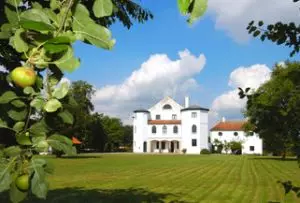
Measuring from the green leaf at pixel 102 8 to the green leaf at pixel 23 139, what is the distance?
33 cm

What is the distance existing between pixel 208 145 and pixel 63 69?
91663 millimetres

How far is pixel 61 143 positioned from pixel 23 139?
0.09 metres

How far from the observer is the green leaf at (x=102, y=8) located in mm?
1018

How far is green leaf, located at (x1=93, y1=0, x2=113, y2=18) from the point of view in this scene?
3.34 feet

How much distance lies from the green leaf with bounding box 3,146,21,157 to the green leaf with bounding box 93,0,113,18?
37 centimetres

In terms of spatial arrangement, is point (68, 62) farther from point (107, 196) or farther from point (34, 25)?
point (107, 196)

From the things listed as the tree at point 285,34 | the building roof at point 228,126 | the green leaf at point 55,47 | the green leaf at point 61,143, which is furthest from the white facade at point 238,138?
the green leaf at point 55,47

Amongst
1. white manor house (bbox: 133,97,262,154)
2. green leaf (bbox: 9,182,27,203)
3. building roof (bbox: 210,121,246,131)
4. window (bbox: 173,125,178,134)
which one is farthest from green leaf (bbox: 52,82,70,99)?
building roof (bbox: 210,121,246,131)

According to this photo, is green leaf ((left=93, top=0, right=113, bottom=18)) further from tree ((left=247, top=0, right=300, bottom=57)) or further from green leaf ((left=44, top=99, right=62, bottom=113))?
tree ((left=247, top=0, right=300, bottom=57))

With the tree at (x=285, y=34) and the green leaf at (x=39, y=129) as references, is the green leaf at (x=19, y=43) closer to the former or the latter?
the green leaf at (x=39, y=129)

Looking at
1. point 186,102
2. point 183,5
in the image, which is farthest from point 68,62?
point 186,102

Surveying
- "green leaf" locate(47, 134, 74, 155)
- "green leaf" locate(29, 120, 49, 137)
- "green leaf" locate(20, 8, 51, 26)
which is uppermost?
"green leaf" locate(20, 8, 51, 26)

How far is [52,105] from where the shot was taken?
3.34ft

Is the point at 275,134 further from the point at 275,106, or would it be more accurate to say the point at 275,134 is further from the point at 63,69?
the point at 63,69
